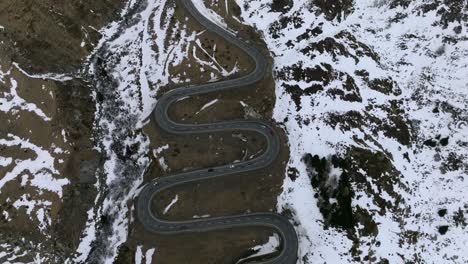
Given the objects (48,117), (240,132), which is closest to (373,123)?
(240,132)

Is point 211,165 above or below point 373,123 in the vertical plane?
above

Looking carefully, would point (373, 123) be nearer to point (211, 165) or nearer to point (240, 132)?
point (240, 132)

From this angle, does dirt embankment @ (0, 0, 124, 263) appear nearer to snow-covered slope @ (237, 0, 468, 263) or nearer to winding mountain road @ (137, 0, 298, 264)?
winding mountain road @ (137, 0, 298, 264)

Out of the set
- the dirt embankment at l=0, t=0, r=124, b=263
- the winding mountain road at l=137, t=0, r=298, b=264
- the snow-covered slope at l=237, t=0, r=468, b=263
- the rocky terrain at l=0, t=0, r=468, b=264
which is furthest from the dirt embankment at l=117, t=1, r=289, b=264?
the dirt embankment at l=0, t=0, r=124, b=263

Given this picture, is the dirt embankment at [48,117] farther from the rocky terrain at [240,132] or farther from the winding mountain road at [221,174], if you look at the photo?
the winding mountain road at [221,174]

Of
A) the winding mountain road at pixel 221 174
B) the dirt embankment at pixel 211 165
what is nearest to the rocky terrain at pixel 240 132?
the dirt embankment at pixel 211 165

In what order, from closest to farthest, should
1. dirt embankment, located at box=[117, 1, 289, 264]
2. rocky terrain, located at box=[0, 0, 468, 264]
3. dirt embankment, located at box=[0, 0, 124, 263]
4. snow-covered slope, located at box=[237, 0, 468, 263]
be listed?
1. dirt embankment, located at box=[117, 1, 289, 264]
2. dirt embankment, located at box=[0, 0, 124, 263]
3. rocky terrain, located at box=[0, 0, 468, 264]
4. snow-covered slope, located at box=[237, 0, 468, 263]

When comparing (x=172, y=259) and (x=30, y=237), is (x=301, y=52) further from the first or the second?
(x=30, y=237)
